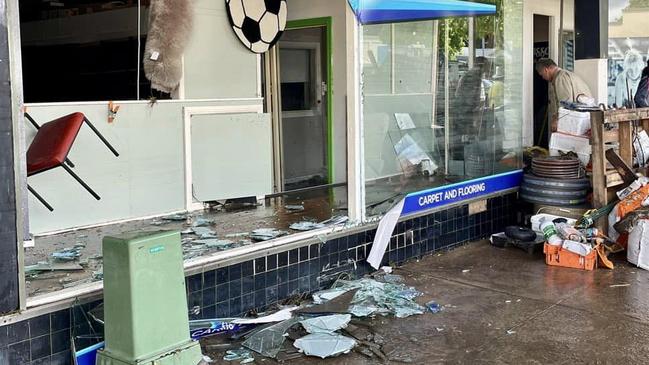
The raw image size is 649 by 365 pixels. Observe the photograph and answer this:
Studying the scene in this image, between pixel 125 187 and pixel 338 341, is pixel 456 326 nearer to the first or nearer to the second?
pixel 338 341

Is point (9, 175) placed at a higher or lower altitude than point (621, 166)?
higher

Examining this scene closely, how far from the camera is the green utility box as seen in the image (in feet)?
10.8

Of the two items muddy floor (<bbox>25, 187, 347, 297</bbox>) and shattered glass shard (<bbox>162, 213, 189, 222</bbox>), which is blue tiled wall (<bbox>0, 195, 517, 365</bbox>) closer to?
muddy floor (<bbox>25, 187, 347, 297</bbox>)

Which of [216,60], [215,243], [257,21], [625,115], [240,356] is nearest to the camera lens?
[240,356]

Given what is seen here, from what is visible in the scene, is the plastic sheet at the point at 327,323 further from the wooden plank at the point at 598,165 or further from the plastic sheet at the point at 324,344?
the wooden plank at the point at 598,165

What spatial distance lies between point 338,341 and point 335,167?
153 inches

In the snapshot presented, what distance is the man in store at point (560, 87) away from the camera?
23.7ft

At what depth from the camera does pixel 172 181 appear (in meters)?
5.89

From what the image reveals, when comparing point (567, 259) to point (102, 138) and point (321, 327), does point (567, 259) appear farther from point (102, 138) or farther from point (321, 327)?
point (102, 138)

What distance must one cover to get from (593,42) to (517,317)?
3.94m

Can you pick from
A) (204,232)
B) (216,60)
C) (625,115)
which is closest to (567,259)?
(625,115)

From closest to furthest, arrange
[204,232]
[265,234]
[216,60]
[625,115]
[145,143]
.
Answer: [265,234] < [204,232] < [145,143] < [216,60] < [625,115]

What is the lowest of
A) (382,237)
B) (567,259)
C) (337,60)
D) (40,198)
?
(567,259)

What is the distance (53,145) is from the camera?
15.0 feet
